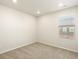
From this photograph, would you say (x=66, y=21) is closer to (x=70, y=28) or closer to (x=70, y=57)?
(x=70, y=28)

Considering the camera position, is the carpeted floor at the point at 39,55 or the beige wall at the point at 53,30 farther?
the beige wall at the point at 53,30

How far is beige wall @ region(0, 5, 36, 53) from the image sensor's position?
10.5ft

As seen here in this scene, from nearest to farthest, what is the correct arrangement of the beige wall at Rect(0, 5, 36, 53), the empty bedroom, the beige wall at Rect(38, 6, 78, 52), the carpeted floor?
1. the carpeted floor
2. the empty bedroom
3. the beige wall at Rect(0, 5, 36, 53)
4. the beige wall at Rect(38, 6, 78, 52)

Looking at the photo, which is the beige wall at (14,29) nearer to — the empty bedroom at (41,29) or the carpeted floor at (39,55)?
the empty bedroom at (41,29)

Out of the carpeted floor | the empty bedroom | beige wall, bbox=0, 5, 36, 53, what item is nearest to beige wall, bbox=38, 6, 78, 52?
the empty bedroom

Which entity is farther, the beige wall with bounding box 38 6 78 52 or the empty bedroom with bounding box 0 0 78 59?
the beige wall with bounding box 38 6 78 52

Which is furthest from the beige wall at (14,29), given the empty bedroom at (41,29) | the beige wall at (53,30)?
the beige wall at (53,30)

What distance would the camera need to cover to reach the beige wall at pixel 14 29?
3189 millimetres

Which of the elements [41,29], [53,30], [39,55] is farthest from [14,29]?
[53,30]

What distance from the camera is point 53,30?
4.23 metres

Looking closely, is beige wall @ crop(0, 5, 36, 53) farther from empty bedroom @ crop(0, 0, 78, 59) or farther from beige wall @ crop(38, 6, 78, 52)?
beige wall @ crop(38, 6, 78, 52)

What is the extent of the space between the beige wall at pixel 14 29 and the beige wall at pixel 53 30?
79 centimetres

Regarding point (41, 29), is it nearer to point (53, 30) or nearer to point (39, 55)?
point (53, 30)

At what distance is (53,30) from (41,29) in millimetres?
1165
